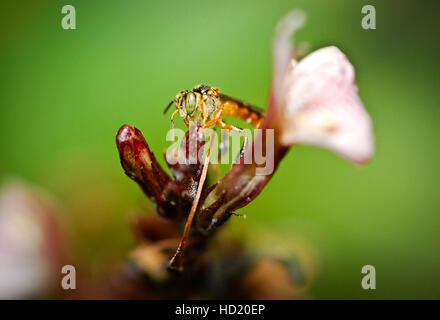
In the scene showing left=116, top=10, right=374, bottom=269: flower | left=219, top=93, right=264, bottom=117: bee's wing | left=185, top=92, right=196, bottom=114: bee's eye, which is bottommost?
left=116, top=10, right=374, bottom=269: flower

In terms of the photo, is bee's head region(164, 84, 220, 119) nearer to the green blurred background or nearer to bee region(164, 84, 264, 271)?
bee region(164, 84, 264, 271)

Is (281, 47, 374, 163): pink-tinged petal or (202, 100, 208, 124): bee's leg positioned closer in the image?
(281, 47, 374, 163): pink-tinged petal

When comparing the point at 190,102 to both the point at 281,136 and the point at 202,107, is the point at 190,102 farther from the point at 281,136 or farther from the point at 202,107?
the point at 281,136

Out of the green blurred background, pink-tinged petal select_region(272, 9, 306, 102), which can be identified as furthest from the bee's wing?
the green blurred background

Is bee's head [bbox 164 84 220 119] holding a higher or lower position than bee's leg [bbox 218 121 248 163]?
higher
